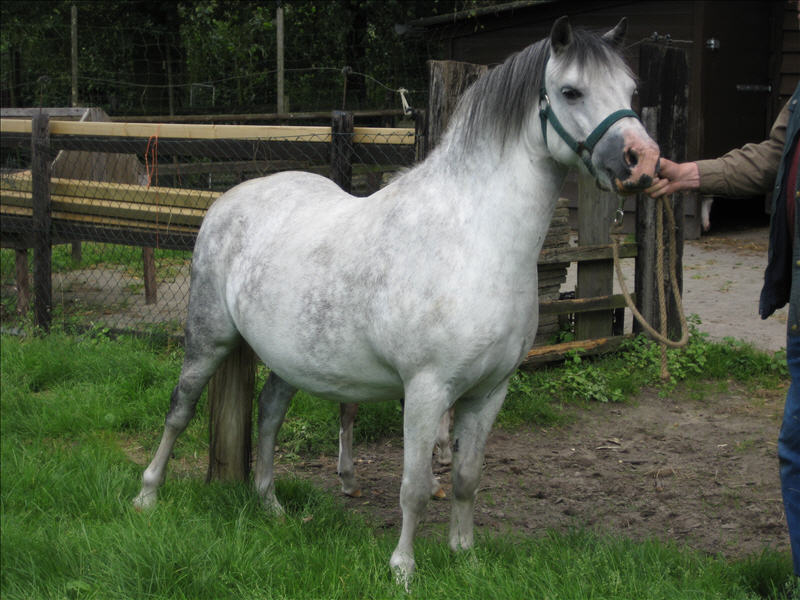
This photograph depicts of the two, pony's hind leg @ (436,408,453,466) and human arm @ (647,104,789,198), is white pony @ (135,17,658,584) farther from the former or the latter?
pony's hind leg @ (436,408,453,466)

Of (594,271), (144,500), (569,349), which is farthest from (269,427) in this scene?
(594,271)

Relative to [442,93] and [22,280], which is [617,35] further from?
[22,280]

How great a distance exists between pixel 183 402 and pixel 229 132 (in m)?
2.42

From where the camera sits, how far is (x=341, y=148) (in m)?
5.50

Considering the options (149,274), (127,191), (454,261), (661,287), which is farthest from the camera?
(149,274)

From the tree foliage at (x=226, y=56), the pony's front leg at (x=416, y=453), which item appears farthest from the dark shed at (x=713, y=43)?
the pony's front leg at (x=416, y=453)

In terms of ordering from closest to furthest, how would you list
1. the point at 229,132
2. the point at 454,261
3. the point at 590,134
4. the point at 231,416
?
the point at 590,134 → the point at 454,261 → the point at 231,416 → the point at 229,132

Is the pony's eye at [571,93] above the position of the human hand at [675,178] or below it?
above

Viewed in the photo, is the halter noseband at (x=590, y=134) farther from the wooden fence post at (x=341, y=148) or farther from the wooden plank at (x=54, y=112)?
the wooden plank at (x=54, y=112)

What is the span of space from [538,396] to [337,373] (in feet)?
8.35

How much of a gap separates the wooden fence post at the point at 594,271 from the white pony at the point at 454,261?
3.18 metres

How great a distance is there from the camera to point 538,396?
18.5 ft

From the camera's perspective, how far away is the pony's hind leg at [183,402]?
4004 mm

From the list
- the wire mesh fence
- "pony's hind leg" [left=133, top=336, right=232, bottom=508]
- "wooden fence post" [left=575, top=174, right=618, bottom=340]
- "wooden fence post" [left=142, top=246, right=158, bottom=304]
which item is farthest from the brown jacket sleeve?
"wooden fence post" [left=142, top=246, right=158, bottom=304]
